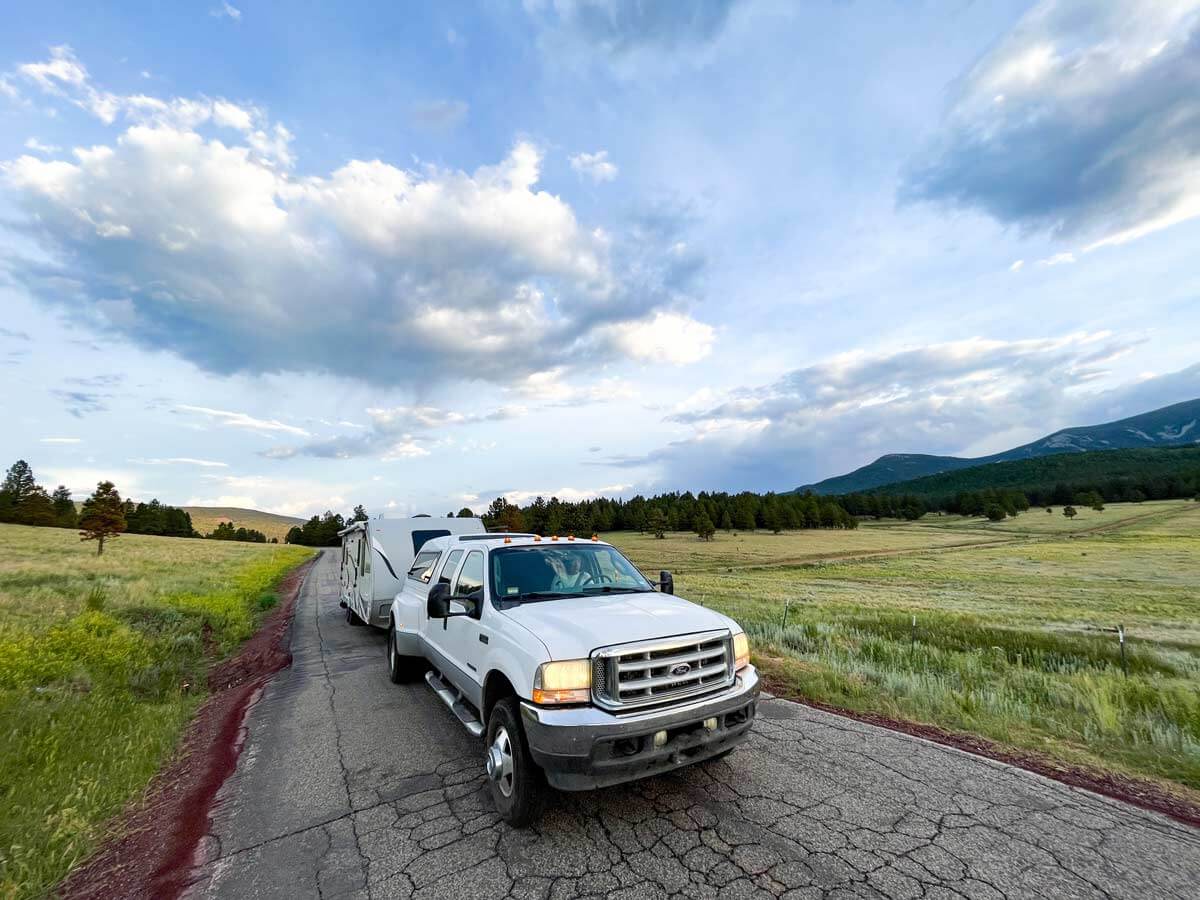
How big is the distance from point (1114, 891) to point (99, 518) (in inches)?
1861

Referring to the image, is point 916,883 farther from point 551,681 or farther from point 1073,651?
point 1073,651

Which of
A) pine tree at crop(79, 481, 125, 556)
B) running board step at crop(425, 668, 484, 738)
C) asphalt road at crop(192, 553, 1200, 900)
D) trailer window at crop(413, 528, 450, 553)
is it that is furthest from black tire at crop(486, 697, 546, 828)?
pine tree at crop(79, 481, 125, 556)

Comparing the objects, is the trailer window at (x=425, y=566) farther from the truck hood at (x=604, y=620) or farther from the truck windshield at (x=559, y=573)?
the truck hood at (x=604, y=620)

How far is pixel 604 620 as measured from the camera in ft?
13.5

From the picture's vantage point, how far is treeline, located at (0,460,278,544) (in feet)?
246

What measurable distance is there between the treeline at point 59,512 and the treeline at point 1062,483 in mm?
135355

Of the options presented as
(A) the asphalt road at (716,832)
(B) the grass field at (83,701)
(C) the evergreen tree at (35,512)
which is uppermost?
(C) the evergreen tree at (35,512)

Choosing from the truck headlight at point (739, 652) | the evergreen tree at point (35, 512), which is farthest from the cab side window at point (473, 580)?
the evergreen tree at point (35, 512)

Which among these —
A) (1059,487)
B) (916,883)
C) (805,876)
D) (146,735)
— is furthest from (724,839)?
(1059,487)

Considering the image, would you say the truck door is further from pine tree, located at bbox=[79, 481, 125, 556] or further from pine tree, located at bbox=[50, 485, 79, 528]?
pine tree, located at bbox=[50, 485, 79, 528]

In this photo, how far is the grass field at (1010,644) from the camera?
567cm

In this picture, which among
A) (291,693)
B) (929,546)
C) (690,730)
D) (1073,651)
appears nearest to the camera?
(690,730)

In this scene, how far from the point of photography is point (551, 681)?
3.64 meters

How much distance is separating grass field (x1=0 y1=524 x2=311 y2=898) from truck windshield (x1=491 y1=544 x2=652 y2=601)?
11.5ft
